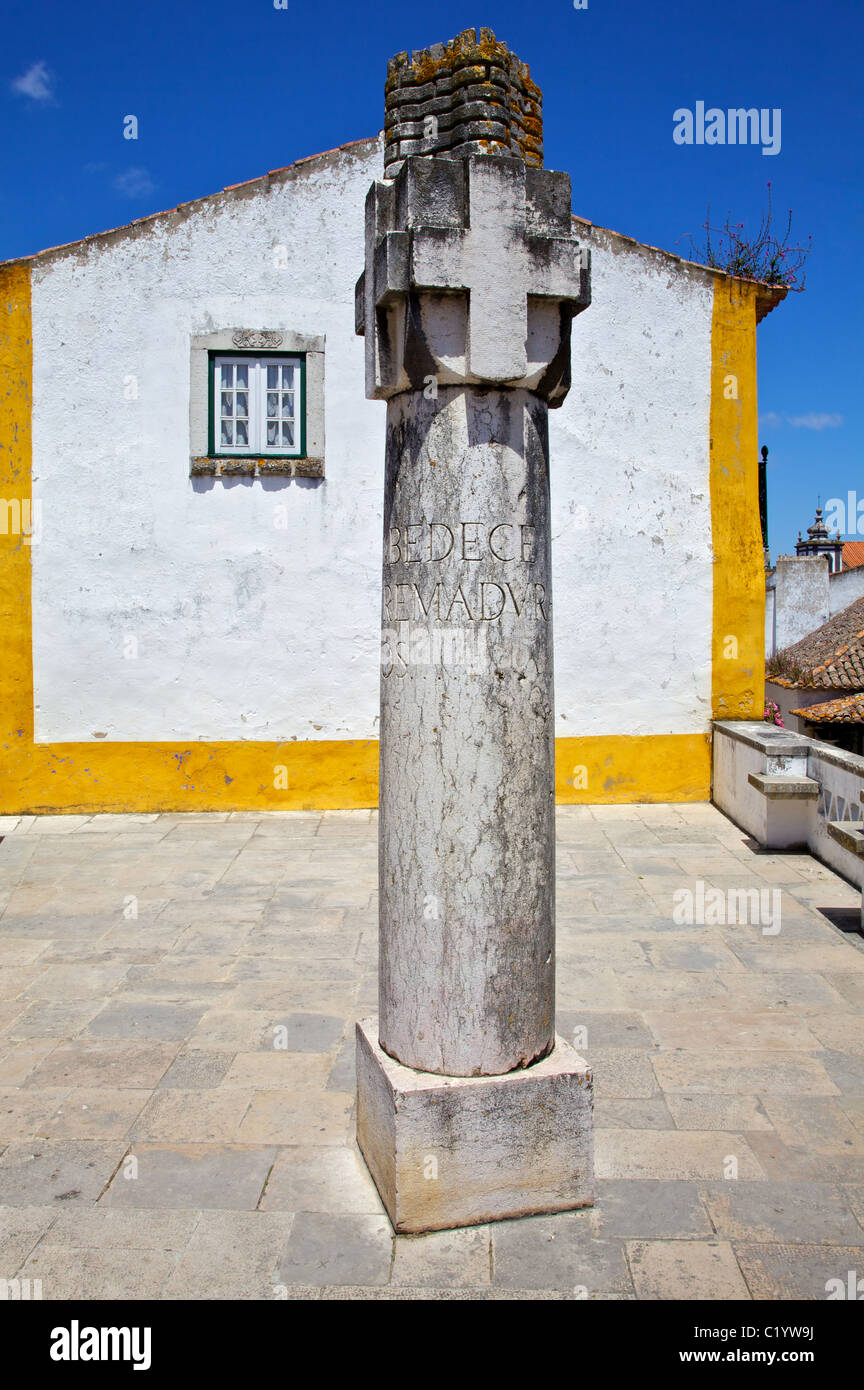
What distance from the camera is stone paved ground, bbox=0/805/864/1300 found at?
2900 millimetres

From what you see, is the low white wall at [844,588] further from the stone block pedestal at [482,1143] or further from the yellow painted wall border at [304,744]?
the stone block pedestal at [482,1143]

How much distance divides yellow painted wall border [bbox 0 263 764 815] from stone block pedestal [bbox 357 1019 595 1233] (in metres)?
6.09

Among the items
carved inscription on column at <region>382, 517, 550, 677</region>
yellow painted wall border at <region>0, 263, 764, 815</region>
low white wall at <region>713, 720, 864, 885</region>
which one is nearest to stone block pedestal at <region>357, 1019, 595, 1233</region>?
carved inscription on column at <region>382, 517, 550, 677</region>

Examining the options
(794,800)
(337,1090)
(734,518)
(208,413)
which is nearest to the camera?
(337,1090)

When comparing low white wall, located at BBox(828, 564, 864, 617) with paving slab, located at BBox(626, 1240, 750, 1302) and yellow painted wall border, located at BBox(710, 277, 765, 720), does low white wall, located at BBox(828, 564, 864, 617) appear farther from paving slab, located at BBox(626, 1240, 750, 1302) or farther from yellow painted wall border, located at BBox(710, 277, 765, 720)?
paving slab, located at BBox(626, 1240, 750, 1302)

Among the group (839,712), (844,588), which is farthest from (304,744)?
(844,588)

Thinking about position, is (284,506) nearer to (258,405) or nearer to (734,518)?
(258,405)

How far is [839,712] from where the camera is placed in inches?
592

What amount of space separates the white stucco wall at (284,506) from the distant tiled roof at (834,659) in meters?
8.63

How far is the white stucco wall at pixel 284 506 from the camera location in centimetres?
891

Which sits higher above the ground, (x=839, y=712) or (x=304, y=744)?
(x=304, y=744)

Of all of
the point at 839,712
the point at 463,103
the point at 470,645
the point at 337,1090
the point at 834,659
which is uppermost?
the point at 463,103

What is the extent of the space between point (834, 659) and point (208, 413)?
1253 cm
